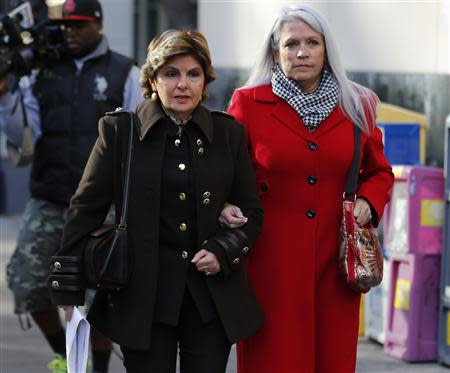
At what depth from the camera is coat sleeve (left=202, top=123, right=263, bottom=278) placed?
412cm

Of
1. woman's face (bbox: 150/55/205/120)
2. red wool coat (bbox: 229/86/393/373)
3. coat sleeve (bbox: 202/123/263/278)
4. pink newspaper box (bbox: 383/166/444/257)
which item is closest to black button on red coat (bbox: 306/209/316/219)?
red wool coat (bbox: 229/86/393/373)

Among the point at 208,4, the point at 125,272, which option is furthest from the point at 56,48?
the point at 208,4

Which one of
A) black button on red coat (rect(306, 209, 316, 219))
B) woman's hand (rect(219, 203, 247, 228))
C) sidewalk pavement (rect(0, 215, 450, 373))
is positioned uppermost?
woman's hand (rect(219, 203, 247, 228))

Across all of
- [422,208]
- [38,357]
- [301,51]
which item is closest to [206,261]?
[301,51]

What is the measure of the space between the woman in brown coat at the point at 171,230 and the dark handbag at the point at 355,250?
42cm

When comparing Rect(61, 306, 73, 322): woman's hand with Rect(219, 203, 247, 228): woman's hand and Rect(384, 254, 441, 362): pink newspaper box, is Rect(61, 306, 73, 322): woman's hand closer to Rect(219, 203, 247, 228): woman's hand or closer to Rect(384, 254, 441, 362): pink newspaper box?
Rect(219, 203, 247, 228): woman's hand

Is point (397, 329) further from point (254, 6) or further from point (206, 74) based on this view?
point (254, 6)

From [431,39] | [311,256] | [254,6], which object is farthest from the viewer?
[254,6]

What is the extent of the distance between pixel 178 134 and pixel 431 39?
5.29 m

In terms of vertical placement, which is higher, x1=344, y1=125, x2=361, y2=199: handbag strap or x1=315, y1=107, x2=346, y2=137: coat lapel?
x1=315, y1=107, x2=346, y2=137: coat lapel

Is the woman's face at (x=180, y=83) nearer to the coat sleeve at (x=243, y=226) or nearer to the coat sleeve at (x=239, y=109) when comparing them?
the coat sleeve at (x=243, y=226)

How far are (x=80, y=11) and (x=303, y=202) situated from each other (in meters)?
2.26

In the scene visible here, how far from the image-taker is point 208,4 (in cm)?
1159

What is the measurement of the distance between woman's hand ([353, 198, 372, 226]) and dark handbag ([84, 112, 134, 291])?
898 mm
